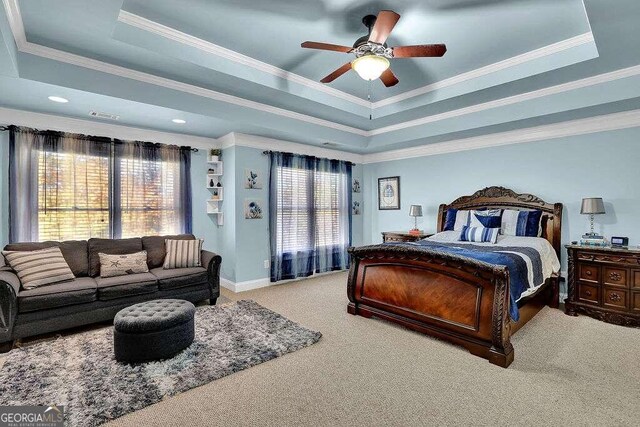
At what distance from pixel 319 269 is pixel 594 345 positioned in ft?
13.4

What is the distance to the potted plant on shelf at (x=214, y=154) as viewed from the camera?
5.21m

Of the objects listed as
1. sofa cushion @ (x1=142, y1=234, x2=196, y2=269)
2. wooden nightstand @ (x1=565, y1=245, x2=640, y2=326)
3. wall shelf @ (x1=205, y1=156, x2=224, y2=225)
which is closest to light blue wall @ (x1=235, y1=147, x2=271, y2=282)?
wall shelf @ (x1=205, y1=156, x2=224, y2=225)

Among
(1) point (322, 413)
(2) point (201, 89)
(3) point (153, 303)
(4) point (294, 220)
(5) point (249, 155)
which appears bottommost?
(1) point (322, 413)

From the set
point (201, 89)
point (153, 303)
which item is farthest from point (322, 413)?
point (201, 89)

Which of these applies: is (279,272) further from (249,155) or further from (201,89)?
(201,89)

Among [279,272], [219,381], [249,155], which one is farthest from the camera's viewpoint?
[279,272]

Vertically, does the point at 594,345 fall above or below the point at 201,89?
below

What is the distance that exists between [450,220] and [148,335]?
4650mm

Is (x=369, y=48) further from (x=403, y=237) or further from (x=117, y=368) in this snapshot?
(x=403, y=237)

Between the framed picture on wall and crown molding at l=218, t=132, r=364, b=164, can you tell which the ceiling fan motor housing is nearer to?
crown molding at l=218, t=132, r=364, b=164

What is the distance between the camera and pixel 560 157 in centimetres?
446

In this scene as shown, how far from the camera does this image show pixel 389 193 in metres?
6.61

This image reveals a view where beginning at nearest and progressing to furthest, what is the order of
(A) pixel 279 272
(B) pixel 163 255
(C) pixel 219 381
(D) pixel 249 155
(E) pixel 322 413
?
(E) pixel 322 413, (C) pixel 219 381, (B) pixel 163 255, (D) pixel 249 155, (A) pixel 279 272

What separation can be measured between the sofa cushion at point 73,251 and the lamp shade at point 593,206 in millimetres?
6250
